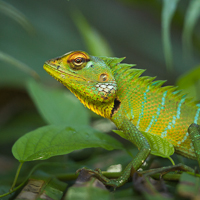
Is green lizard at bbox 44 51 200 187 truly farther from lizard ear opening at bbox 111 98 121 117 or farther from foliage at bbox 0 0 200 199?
foliage at bbox 0 0 200 199

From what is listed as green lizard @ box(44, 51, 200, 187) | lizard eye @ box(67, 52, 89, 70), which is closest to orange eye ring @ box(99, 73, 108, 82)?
green lizard @ box(44, 51, 200, 187)

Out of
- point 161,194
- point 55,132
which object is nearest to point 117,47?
point 55,132

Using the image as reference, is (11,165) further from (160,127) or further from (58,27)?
(58,27)

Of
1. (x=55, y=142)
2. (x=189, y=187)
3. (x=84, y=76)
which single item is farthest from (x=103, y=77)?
(x=189, y=187)

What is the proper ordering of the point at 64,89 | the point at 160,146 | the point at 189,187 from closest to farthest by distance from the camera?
1. the point at 189,187
2. the point at 160,146
3. the point at 64,89

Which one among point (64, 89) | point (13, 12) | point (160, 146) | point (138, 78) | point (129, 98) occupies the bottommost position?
point (64, 89)

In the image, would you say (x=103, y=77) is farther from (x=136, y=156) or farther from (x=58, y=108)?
(x=136, y=156)
